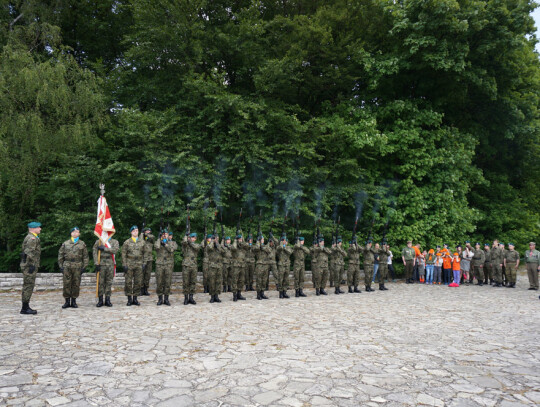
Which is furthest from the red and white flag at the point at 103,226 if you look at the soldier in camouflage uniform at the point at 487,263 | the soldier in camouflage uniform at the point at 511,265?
the soldier in camouflage uniform at the point at 487,263

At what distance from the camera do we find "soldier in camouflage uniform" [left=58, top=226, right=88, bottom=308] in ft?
32.1

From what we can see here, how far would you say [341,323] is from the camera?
321 inches

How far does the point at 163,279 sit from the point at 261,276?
309 centimetres

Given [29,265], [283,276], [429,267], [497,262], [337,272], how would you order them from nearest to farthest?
[29,265] → [283,276] → [337,272] → [497,262] → [429,267]

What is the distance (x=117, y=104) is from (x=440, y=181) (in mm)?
15731

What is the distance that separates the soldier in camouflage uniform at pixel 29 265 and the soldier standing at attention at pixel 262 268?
20.0 feet

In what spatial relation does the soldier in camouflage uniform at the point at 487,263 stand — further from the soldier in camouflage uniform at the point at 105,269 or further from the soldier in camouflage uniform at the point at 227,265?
the soldier in camouflage uniform at the point at 105,269

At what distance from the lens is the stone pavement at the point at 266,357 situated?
420cm

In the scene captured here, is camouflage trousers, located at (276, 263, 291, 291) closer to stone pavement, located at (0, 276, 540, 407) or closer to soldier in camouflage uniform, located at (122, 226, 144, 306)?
stone pavement, located at (0, 276, 540, 407)

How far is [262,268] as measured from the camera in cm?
1237

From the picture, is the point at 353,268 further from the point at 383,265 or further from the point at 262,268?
the point at 262,268

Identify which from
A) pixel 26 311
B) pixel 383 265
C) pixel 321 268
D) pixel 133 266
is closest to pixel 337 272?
pixel 321 268

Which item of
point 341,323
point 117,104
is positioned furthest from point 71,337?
point 117,104

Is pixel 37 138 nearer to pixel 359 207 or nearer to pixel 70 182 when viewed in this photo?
pixel 70 182
